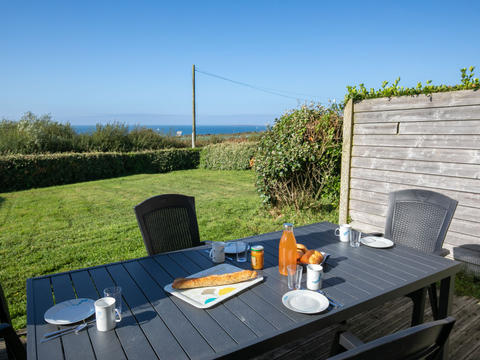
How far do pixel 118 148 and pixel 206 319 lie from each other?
13330 millimetres

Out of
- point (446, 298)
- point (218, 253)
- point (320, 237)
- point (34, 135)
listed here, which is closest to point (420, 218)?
point (446, 298)

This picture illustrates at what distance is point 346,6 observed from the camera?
10.1m

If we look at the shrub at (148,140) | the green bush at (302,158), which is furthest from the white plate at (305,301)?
the shrub at (148,140)

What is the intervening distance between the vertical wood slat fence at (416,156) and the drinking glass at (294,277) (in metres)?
2.66

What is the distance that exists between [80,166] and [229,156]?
18.0 ft

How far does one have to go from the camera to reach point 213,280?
4.81 feet

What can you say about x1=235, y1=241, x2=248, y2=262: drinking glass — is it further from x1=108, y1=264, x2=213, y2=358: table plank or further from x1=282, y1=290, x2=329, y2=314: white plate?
x1=108, y1=264, x2=213, y2=358: table plank

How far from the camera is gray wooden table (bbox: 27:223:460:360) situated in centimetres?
104

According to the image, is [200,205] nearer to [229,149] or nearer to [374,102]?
[374,102]

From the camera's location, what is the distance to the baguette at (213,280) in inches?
56.6

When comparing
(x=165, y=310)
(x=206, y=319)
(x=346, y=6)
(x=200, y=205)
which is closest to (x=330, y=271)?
(x=206, y=319)

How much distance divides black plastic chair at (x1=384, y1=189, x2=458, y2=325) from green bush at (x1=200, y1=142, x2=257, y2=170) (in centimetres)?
893

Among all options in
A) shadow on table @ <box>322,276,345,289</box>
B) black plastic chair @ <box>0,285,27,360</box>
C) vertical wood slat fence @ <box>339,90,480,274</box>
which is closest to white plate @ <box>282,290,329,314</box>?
shadow on table @ <box>322,276,345,289</box>

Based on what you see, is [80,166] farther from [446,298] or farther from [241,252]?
[446,298]
